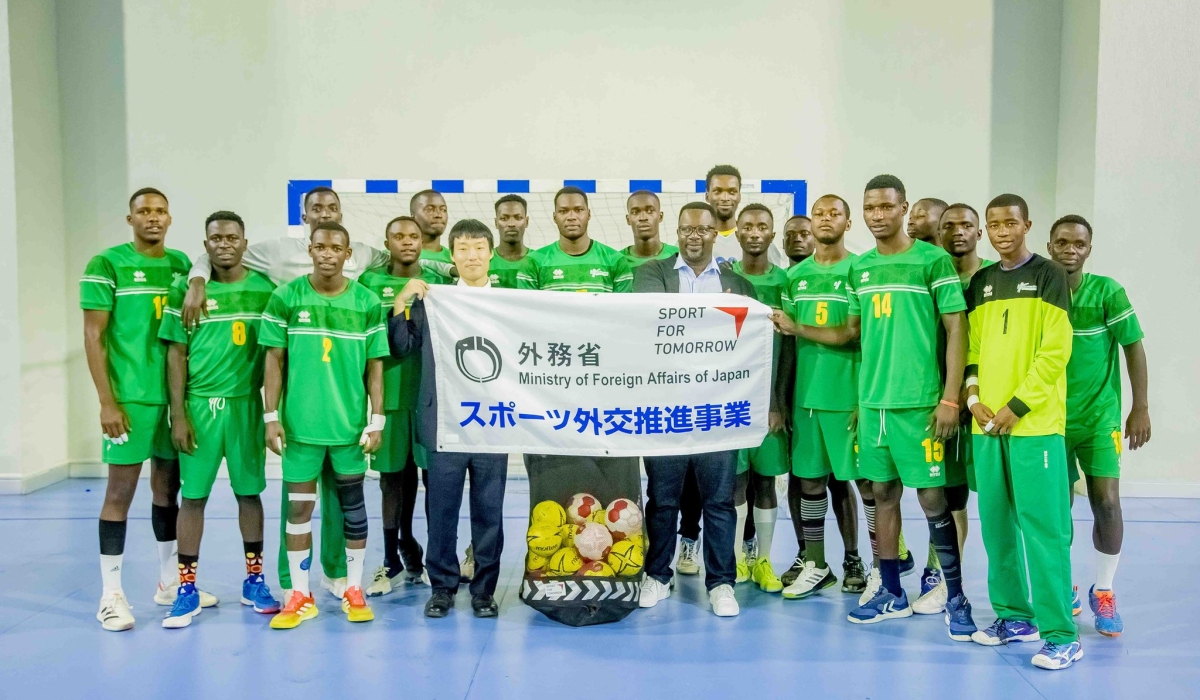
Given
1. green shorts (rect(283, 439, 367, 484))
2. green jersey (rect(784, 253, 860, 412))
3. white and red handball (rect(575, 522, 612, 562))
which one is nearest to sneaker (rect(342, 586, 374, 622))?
green shorts (rect(283, 439, 367, 484))

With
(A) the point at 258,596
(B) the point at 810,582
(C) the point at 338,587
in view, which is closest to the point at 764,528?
(B) the point at 810,582

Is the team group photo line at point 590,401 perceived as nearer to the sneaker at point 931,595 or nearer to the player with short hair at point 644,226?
the sneaker at point 931,595

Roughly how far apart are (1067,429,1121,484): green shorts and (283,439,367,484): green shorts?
3.34m

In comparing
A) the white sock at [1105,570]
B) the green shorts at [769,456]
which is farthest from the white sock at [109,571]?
the white sock at [1105,570]

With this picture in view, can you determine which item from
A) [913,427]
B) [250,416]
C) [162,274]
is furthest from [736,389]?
[162,274]

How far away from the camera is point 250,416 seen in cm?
418

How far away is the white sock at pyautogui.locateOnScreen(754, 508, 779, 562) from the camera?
4641mm

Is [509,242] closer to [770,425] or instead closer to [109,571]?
[770,425]

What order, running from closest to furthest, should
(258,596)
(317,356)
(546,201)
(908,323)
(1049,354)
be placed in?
(1049,354), (908,323), (317,356), (258,596), (546,201)

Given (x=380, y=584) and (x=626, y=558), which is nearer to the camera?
(x=626, y=558)

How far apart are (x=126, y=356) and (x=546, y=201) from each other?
423cm

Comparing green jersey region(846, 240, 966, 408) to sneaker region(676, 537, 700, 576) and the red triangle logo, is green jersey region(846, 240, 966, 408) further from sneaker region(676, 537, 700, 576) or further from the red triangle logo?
sneaker region(676, 537, 700, 576)

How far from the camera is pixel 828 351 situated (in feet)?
14.1

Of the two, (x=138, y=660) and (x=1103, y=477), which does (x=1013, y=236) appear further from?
(x=138, y=660)
